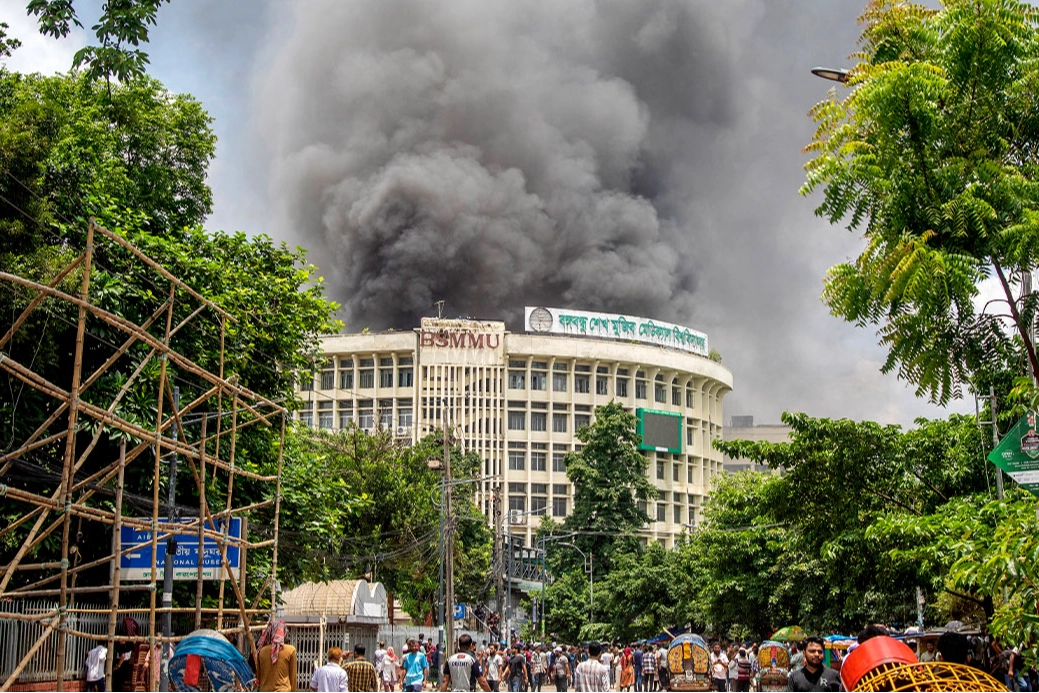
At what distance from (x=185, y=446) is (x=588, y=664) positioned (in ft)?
33.4

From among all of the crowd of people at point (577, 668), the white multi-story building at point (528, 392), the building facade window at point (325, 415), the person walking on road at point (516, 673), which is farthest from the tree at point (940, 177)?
the building facade window at point (325, 415)

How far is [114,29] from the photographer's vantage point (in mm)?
9336

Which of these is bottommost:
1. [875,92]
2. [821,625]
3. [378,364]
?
[821,625]

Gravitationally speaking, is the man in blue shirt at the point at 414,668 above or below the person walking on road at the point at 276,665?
below

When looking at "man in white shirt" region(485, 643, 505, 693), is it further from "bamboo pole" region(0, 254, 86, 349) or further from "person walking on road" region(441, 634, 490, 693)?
"bamboo pole" region(0, 254, 86, 349)

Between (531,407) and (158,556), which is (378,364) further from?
(158,556)

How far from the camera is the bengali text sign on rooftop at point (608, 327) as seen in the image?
8869 cm

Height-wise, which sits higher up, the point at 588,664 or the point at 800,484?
the point at 800,484

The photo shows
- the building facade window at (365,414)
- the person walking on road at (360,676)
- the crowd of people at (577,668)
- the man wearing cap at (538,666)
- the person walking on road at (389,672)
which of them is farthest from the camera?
the building facade window at (365,414)

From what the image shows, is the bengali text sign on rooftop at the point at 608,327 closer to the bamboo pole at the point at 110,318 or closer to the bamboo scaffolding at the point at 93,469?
the bamboo scaffolding at the point at 93,469

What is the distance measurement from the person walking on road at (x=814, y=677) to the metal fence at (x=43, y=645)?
1058 centimetres

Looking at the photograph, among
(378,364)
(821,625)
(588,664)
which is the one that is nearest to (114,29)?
(588,664)

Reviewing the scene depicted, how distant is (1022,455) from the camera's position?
12.7 meters

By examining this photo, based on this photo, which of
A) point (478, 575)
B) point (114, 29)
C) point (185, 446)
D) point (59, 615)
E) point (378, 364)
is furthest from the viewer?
point (378, 364)
